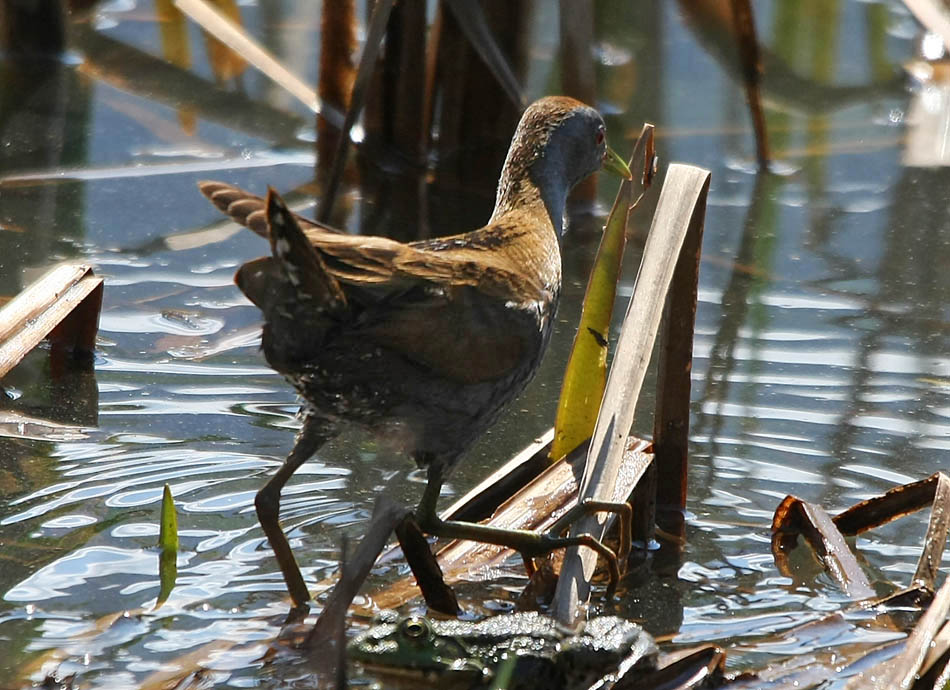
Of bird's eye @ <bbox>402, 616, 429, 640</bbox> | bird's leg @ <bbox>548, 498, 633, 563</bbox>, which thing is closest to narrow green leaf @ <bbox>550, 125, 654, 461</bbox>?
bird's leg @ <bbox>548, 498, 633, 563</bbox>

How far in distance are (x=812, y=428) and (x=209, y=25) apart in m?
3.14

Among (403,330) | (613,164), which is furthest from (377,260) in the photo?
(613,164)

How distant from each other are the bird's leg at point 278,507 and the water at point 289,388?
6cm

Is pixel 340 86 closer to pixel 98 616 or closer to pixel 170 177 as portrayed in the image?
pixel 170 177

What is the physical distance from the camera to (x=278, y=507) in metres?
3.11

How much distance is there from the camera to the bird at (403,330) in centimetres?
276

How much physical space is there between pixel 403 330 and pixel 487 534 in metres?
0.54

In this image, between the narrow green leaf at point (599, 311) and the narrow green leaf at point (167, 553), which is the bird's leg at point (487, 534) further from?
the narrow green leaf at point (167, 553)

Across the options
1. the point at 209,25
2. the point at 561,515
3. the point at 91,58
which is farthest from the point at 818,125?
the point at 561,515

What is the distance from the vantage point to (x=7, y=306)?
3.83 m

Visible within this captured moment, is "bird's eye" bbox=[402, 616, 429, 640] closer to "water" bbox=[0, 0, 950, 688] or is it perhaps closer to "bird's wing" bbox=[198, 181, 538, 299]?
"water" bbox=[0, 0, 950, 688]

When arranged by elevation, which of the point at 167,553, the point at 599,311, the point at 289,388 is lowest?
the point at 167,553

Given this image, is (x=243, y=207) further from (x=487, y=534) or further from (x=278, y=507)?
(x=487, y=534)

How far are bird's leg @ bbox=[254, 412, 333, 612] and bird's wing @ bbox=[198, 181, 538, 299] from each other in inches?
17.8
